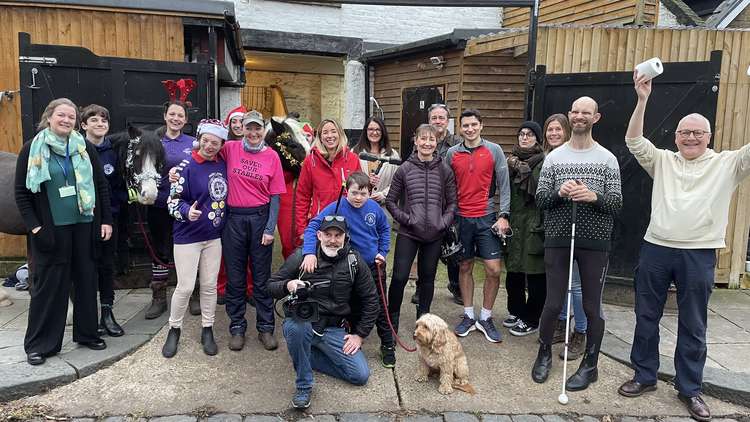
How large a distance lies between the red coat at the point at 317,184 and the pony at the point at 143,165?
3.83 ft

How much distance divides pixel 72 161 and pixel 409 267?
263cm

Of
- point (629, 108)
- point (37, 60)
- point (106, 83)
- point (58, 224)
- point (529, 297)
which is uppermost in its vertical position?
point (37, 60)

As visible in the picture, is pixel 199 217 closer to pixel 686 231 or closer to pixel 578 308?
pixel 578 308

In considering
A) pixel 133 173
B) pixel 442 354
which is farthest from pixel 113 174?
pixel 442 354

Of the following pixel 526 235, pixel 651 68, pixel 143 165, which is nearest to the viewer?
pixel 651 68

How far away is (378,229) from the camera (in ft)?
13.7

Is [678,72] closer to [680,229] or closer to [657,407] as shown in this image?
[680,229]

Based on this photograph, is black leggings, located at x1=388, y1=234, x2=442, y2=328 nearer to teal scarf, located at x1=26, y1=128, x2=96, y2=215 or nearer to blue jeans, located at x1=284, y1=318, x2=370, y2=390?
blue jeans, located at x1=284, y1=318, x2=370, y2=390

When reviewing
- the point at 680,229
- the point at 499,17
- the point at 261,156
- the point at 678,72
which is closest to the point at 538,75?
the point at 678,72

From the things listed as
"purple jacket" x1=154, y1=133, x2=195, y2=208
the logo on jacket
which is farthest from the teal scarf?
the logo on jacket

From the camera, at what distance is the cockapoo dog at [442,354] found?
3.65m

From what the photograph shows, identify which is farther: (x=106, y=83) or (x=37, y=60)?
(x=106, y=83)

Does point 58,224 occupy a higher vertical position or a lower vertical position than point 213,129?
lower

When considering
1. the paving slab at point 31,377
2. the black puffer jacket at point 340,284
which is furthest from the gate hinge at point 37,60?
the black puffer jacket at point 340,284
